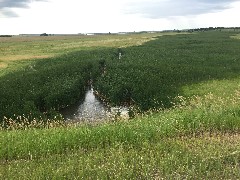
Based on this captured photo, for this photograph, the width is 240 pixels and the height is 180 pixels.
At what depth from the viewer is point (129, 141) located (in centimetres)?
1170

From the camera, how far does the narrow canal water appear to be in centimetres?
2595

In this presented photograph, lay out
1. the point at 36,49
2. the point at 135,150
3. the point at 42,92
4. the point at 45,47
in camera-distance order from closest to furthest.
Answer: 1. the point at 135,150
2. the point at 42,92
3. the point at 36,49
4. the point at 45,47

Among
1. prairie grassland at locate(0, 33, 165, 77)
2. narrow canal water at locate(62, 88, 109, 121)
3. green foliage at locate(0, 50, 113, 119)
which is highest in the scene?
prairie grassland at locate(0, 33, 165, 77)

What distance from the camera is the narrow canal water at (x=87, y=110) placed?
26.0 m

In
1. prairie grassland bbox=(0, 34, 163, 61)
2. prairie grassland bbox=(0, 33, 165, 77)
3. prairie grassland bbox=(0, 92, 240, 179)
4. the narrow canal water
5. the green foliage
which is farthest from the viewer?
prairie grassland bbox=(0, 34, 163, 61)

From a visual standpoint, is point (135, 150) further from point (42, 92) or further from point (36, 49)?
point (36, 49)

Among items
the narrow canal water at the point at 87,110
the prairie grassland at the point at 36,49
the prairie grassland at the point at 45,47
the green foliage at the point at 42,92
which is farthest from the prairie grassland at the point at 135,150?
the prairie grassland at the point at 45,47

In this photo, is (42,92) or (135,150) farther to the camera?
(42,92)

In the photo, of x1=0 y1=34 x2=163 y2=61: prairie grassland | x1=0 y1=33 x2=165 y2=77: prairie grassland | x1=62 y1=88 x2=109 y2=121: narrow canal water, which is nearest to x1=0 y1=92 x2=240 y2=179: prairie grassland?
x1=62 y1=88 x2=109 y2=121: narrow canal water

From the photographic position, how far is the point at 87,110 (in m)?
28.3

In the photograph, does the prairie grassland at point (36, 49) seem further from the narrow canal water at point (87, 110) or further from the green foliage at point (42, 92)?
the narrow canal water at point (87, 110)

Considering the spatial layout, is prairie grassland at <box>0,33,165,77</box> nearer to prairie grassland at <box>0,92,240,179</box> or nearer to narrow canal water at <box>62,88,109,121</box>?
narrow canal water at <box>62,88,109,121</box>

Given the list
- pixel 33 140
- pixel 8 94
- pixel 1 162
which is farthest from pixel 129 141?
pixel 8 94

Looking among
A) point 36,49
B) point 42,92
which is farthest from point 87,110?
point 36,49
